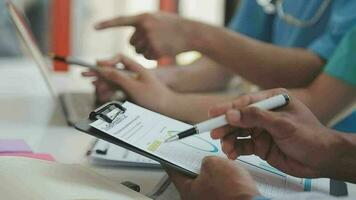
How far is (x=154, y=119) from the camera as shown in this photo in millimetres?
755

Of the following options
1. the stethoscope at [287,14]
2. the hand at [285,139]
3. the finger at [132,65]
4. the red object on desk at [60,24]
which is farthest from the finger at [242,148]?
the red object on desk at [60,24]

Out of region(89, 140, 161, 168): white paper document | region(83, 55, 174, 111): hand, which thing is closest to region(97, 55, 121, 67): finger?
region(83, 55, 174, 111): hand

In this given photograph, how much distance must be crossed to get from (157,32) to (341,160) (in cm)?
56

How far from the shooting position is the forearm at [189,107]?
101 cm

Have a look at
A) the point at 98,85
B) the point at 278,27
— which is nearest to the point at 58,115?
the point at 98,85

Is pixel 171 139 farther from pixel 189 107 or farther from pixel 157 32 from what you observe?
pixel 157 32

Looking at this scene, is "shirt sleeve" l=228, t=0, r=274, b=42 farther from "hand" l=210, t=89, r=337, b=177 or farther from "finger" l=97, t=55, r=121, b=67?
"hand" l=210, t=89, r=337, b=177

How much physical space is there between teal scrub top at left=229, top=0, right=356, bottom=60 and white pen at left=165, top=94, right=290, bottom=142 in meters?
0.46

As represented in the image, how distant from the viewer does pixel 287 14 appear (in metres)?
1.27

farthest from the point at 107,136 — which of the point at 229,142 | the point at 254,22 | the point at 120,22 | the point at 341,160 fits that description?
the point at 254,22

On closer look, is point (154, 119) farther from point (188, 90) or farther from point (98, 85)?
point (188, 90)

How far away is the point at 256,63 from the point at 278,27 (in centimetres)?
20

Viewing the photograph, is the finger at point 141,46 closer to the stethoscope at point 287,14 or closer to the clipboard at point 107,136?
the stethoscope at point 287,14

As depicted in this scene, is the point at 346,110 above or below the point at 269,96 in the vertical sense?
below
